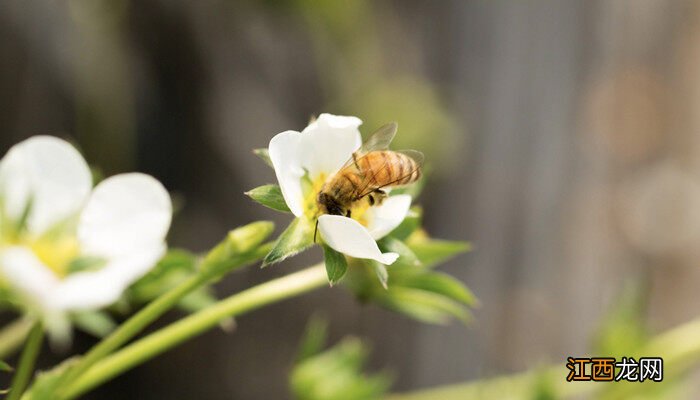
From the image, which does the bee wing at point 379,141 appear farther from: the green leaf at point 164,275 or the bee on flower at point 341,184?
the green leaf at point 164,275

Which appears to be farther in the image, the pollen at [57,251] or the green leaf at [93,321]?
the green leaf at [93,321]

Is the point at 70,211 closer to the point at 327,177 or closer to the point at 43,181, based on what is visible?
the point at 43,181

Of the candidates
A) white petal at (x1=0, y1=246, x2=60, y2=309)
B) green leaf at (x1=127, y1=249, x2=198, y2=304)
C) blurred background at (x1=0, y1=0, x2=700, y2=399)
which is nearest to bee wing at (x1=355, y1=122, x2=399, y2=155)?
green leaf at (x1=127, y1=249, x2=198, y2=304)

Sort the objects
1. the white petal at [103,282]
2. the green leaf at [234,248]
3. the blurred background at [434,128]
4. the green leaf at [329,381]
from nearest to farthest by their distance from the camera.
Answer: the white petal at [103,282]
the green leaf at [234,248]
the green leaf at [329,381]
the blurred background at [434,128]

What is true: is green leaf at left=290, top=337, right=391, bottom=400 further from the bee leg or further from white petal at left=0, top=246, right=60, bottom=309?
white petal at left=0, top=246, right=60, bottom=309

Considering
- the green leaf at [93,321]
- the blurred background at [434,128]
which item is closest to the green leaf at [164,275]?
the green leaf at [93,321]

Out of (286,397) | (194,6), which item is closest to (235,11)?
(194,6)
